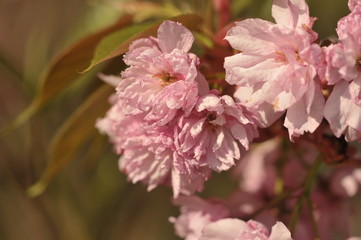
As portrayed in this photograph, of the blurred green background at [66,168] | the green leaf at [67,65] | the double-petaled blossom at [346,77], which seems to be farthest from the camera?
the blurred green background at [66,168]

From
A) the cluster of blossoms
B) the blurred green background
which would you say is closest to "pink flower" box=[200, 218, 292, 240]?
the cluster of blossoms

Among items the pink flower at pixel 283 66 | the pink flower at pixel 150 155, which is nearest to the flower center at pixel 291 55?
the pink flower at pixel 283 66

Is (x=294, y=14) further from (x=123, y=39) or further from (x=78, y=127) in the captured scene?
(x=78, y=127)

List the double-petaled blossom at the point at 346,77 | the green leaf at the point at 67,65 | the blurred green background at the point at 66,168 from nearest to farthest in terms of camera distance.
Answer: the double-petaled blossom at the point at 346,77, the green leaf at the point at 67,65, the blurred green background at the point at 66,168

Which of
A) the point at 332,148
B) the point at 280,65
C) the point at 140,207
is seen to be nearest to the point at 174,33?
the point at 280,65

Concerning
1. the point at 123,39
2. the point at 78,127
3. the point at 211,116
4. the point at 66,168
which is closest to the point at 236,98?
the point at 211,116

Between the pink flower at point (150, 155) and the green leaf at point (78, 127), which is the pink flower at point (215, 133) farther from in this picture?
the green leaf at point (78, 127)
